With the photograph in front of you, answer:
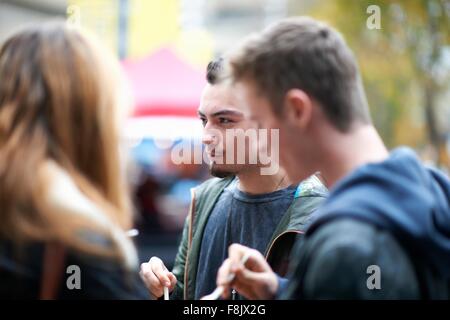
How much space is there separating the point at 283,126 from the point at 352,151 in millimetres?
186

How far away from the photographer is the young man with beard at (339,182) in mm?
1796

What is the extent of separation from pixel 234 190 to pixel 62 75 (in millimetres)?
1190

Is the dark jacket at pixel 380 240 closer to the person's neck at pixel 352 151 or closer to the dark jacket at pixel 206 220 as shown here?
the person's neck at pixel 352 151

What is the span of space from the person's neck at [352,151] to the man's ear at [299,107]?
→ 0.23ft

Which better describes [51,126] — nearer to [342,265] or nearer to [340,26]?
[342,265]

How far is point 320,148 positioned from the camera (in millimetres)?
1988

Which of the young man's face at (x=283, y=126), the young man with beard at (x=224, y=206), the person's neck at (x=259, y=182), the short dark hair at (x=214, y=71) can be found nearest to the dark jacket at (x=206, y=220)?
the young man with beard at (x=224, y=206)

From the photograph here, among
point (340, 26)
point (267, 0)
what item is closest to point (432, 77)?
point (340, 26)

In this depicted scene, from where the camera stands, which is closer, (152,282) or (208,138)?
(152,282)

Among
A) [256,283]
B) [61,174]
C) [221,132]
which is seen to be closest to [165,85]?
[221,132]

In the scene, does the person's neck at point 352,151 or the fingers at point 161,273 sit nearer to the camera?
the person's neck at point 352,151

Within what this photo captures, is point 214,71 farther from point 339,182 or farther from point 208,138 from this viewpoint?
point 339,182

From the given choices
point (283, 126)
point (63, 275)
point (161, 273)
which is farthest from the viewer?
point (161, 273)

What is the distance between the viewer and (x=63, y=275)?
6.25ft
